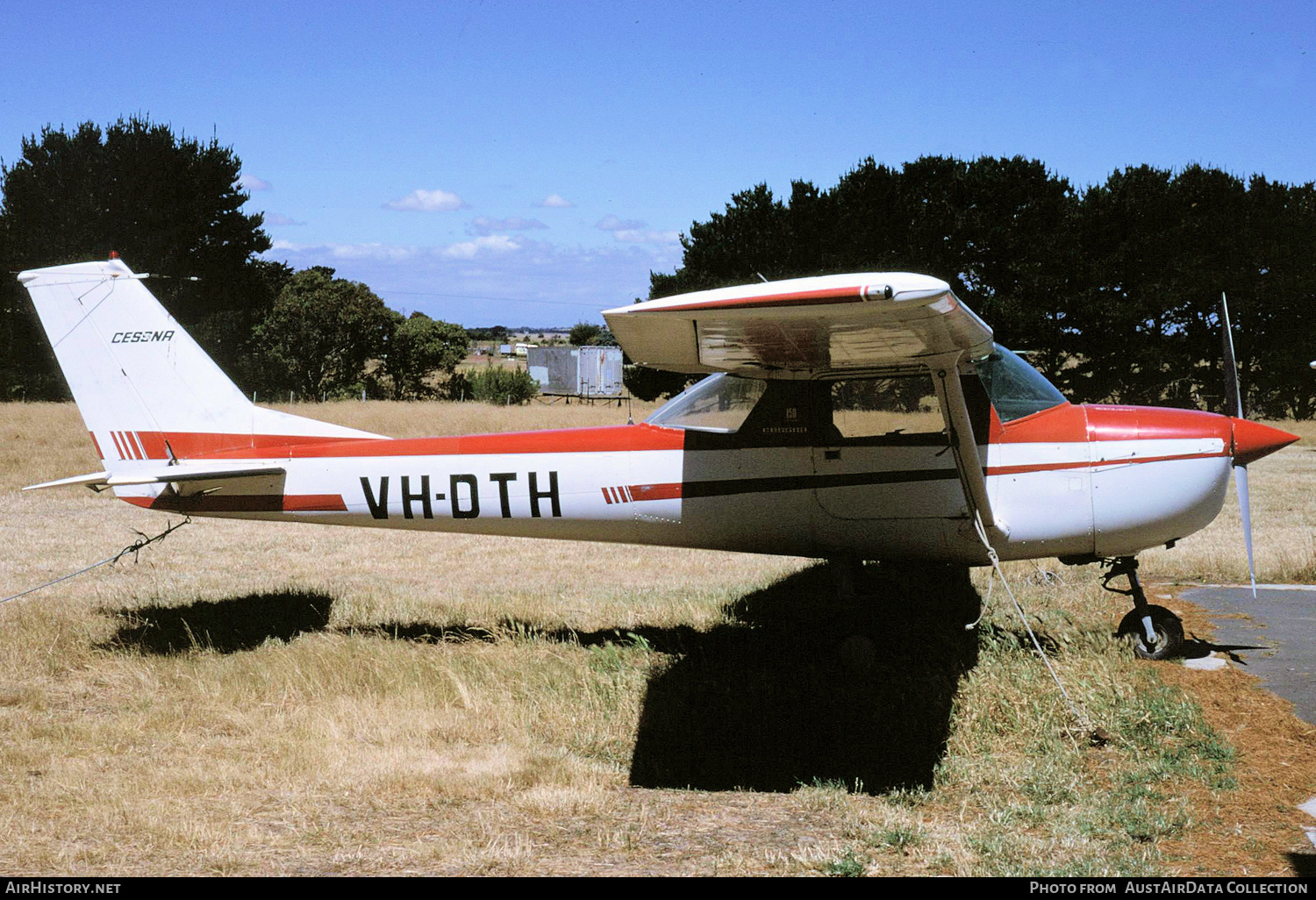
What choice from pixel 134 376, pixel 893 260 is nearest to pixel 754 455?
pixel 134 376

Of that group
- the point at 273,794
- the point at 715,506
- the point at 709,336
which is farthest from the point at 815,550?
the point at 273,794

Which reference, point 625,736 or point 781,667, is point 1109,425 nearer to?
point 781,667

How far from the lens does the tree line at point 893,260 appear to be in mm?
35875

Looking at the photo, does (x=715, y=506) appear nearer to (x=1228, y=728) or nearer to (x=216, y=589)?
(x=1228, y=728)

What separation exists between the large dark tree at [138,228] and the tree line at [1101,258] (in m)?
22.4

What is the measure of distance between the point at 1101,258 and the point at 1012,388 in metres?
35.8

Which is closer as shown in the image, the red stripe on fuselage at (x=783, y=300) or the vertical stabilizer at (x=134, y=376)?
the red stripe on fuselage at (x=783, y=300)

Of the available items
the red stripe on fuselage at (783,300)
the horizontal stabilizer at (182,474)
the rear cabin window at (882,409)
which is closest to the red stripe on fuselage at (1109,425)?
the rear cabin window at (882,409)

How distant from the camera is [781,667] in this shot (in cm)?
681

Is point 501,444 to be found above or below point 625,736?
above

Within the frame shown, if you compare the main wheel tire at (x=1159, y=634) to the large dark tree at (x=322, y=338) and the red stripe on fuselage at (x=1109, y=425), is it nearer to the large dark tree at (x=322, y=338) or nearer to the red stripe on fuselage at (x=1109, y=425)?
the red stripe on fuselage at (x=1109, y=425)

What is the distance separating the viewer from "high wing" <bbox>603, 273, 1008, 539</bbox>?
164 inches

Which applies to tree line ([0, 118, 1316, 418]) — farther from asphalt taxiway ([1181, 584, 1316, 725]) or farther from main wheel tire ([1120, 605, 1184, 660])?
main wheel tire ([1120, 605, 1184, 660])

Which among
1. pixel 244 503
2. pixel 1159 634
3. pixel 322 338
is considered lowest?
pixel 1159 634
